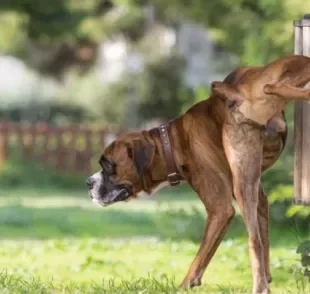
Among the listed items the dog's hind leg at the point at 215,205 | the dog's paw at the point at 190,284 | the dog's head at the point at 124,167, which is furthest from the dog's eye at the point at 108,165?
the dog's paw at the point at 190,284

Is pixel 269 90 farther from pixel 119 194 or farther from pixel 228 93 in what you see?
pixel 119 194

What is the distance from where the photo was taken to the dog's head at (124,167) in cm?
889

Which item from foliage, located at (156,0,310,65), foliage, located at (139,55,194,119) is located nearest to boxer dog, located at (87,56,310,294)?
foliage, located at (156,0,310,65)

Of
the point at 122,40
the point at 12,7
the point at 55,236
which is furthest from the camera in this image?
the point at 122,40

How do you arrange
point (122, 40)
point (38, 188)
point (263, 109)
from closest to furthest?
point (263, 109), point (38, 188), point (122, 40)

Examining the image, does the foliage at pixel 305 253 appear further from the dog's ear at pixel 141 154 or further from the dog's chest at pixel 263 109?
the dog's ear at pixel 141 154

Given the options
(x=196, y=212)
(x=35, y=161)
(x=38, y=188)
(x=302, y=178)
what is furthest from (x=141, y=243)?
(x=35, y=161)

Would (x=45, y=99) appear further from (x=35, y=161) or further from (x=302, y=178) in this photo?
(x=302, y=178)

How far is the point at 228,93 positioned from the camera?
28.7ft

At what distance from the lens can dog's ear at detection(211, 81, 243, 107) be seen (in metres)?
8.70

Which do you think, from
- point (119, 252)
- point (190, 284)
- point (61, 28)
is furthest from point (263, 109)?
point (61, 28)

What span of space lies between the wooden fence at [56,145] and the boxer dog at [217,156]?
2027 centimetres

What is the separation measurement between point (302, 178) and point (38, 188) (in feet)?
59.2

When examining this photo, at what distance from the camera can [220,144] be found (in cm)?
884
